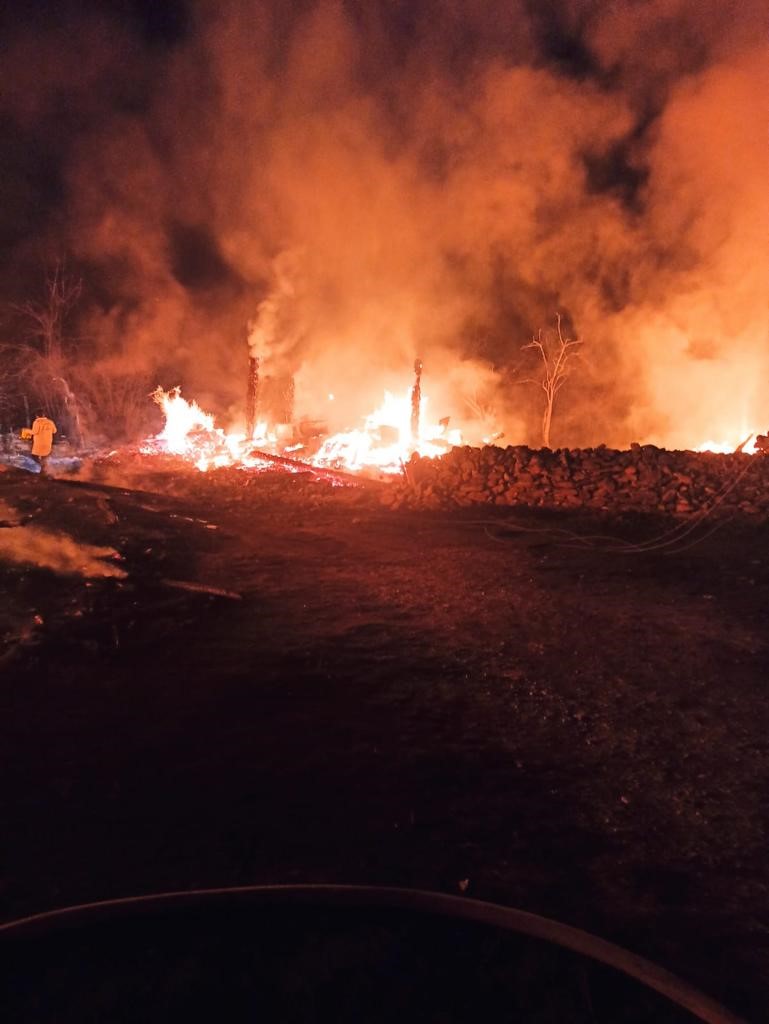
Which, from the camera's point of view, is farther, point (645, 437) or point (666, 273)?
point (645, 437)

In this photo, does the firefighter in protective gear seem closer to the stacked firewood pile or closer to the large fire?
the large fire

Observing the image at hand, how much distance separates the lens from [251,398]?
21.8 metres

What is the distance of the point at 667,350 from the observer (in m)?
25.1

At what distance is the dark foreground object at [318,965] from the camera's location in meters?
2.38

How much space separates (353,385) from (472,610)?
22.5 meters

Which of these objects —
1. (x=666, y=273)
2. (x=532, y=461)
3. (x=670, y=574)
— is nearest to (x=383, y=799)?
(x=670, y=574)

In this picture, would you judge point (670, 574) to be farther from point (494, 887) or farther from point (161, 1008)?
point (161, 1008)

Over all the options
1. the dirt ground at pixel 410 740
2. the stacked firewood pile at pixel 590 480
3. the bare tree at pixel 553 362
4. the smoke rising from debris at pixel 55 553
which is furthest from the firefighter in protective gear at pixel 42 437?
the bare tree at pixel 553 362

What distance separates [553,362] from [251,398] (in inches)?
578

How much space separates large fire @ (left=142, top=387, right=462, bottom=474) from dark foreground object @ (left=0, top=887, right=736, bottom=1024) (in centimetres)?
1342

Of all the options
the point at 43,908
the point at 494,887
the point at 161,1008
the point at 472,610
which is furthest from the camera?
the point at 472,610

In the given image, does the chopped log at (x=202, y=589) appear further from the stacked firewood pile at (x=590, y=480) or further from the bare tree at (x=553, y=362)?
the bare tree at (x=553, y=362)

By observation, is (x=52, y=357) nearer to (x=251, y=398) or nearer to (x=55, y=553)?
(x=251, y=398)

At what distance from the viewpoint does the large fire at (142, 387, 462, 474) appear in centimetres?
1814
